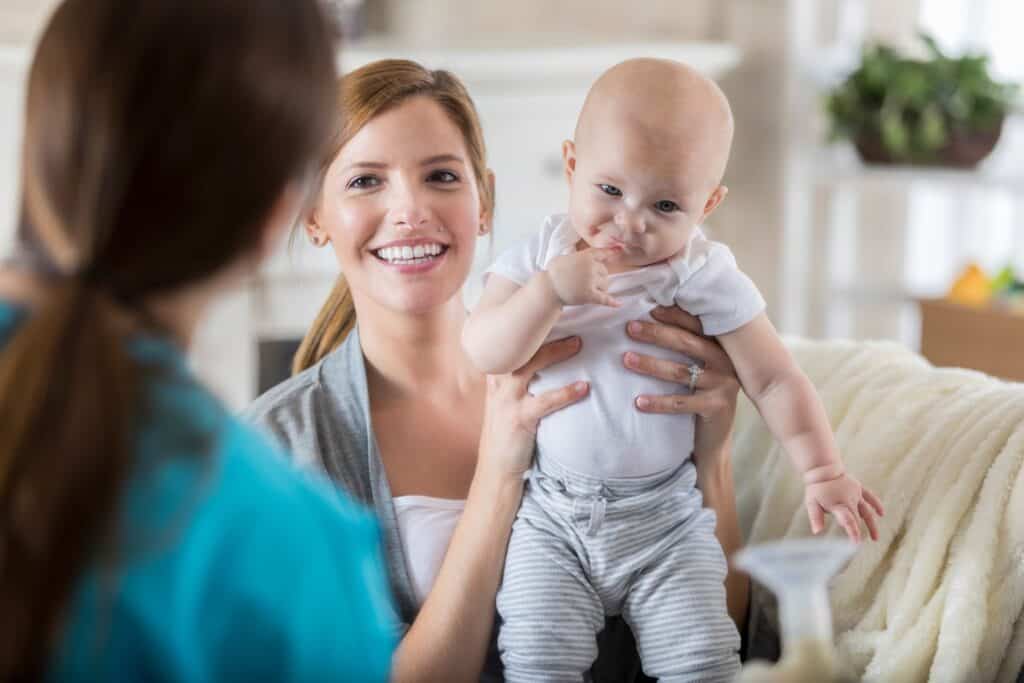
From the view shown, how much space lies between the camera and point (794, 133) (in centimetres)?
362

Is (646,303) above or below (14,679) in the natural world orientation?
above

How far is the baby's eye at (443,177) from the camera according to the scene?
1.51 metres

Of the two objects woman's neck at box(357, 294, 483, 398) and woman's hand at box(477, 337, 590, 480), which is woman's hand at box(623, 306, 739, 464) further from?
woman's neck at box(357, 294, 483, 398)

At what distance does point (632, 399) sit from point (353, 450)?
348mm

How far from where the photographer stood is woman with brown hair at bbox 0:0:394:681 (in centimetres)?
77

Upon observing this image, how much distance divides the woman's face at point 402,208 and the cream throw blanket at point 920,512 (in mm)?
478

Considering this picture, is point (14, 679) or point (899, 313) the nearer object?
point (14, 679)

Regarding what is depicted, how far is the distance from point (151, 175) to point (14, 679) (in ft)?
1.04

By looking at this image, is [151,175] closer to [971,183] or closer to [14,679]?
[14,679]

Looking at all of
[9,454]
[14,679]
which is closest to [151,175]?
[9,454]

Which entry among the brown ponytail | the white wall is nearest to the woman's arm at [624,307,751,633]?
the brown ponytail

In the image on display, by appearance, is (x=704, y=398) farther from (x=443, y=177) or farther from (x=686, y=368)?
(x=443, y=177)

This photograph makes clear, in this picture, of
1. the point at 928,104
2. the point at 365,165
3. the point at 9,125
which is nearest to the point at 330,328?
the point at 365,165

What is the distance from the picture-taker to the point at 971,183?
3266mm
